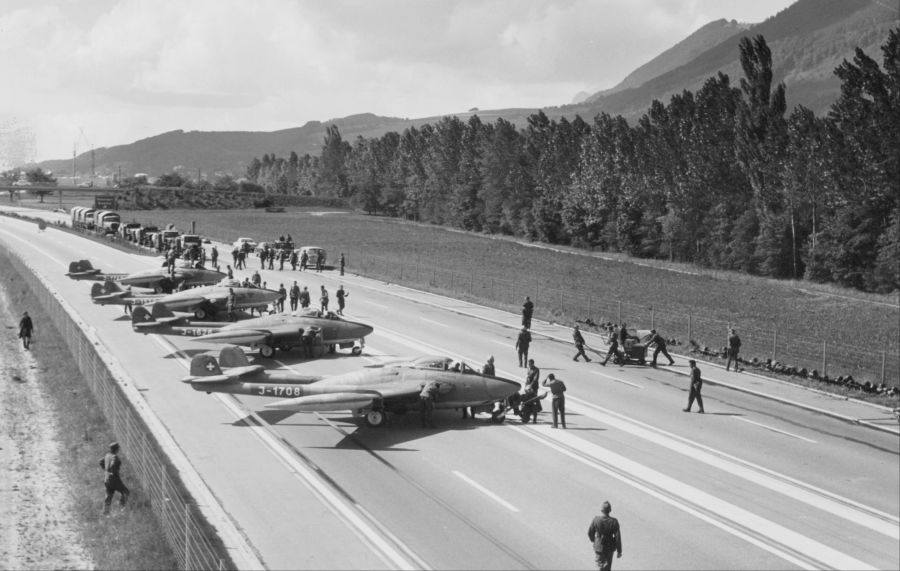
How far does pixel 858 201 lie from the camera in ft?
252

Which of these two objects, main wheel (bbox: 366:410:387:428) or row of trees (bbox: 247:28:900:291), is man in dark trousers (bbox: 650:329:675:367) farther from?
row of trees (bbox: 247:28:900:291)

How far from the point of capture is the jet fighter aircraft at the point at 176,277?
50.6 m

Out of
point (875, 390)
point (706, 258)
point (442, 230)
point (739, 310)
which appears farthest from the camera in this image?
point (442, 230)

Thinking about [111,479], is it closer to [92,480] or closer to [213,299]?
[92,480]

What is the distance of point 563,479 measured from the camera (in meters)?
20.6

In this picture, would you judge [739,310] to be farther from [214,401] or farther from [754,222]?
[214,401]

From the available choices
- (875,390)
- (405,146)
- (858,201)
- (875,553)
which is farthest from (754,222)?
(405,146)

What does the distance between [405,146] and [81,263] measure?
128 metres

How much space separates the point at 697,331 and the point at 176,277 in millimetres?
30255

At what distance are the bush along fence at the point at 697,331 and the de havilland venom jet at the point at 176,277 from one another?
15.7m

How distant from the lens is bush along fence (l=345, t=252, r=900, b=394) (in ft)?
113

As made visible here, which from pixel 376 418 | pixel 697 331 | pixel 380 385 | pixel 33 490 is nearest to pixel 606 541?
pixel 376 418

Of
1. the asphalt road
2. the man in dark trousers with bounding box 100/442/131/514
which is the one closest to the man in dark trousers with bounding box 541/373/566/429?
the asphalt road

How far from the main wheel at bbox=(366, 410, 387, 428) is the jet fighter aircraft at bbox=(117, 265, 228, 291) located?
98.8 feet
